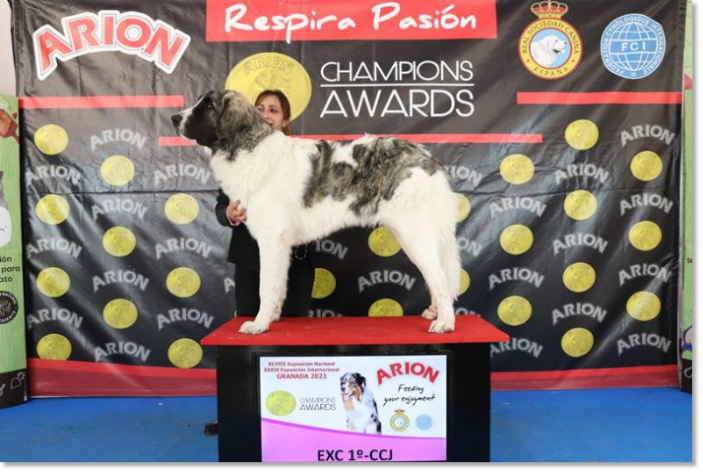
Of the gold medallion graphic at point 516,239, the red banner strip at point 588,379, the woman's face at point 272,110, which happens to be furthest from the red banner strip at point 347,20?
the red banner strip at point 588,379

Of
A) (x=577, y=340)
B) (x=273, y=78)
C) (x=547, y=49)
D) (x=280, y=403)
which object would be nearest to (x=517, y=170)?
(x=547, y=49)

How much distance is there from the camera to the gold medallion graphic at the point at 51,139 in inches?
172

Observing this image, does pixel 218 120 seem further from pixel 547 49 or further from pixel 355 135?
pixel 547 49

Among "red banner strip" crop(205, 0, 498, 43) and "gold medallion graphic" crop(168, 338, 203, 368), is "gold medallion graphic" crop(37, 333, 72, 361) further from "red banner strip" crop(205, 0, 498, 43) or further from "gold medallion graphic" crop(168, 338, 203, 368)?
"red banner strip" crop(205, 0, 498, 43)

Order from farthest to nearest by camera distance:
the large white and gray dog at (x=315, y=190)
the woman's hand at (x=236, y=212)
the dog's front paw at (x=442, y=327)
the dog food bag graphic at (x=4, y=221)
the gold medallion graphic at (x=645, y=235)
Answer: the gold medallion graphic at (x=645, y=235) < the dog food bag graphic at (x=4, y=221) < the woman's hand at (x=236, y=212) < the large white and gray dog at (x=315, y=190) < the dog's front paw at (x=442, y=327)

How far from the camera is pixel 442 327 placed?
2.79m

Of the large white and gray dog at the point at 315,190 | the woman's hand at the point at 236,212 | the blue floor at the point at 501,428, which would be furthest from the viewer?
the blue floor at the point at 501,428

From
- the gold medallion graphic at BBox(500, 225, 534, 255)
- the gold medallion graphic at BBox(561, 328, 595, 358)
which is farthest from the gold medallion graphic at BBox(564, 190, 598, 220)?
the gold medallion graphic at BBox(561, 328, 595, 358)

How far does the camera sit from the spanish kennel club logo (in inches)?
171

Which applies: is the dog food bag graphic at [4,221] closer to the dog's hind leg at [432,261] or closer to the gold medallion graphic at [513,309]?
the dog's hind leg at [432,261]

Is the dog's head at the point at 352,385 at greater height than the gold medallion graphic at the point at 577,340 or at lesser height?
greater

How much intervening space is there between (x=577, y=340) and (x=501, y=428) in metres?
1.27

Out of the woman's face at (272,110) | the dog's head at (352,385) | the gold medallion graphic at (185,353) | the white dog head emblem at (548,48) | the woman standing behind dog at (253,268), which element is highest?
the white dog head emblem at (548,48)

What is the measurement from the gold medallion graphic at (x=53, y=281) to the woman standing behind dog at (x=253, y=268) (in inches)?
73.0
